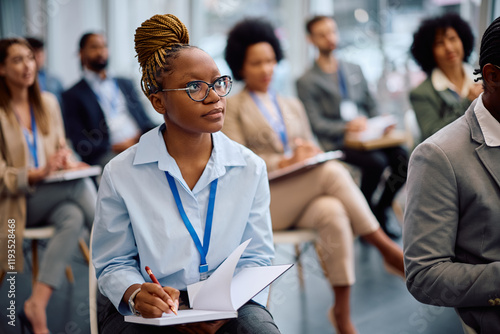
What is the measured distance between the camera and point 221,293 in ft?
4.44

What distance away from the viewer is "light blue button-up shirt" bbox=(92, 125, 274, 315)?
1480mm

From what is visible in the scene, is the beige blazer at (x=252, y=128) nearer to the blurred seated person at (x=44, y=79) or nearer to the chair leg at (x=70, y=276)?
the chair leg at (x=70, y=276)

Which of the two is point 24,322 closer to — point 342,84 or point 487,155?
point 487,155

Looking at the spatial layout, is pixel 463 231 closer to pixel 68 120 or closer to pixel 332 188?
pixel 332 188

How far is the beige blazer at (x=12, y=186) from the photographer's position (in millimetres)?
2723

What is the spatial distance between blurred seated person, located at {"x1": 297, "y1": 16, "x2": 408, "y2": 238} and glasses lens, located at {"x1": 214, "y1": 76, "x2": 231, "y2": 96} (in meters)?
2.45

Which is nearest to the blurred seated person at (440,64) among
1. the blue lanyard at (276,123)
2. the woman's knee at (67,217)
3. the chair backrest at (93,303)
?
the blue lanyard at (276,123)

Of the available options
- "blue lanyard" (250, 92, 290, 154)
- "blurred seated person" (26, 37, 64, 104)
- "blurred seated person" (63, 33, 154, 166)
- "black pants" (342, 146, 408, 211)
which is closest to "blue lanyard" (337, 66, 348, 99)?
"black pants" (342, 146, 408, 211)

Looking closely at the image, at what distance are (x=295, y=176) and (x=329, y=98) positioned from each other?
1.63 meters

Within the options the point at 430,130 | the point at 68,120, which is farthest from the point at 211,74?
the point at 68,120

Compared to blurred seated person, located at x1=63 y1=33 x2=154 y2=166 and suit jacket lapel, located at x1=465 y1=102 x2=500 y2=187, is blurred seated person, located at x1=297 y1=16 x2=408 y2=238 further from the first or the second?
suit jacket lapel, located at x1=465 y1=102 x2=500 y2=187

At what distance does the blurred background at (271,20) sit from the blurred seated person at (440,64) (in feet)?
5.27

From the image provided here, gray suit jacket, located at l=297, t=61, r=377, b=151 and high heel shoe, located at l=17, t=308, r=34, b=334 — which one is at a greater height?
gray suit jacket, located at l=297, t=61, r=377, b=151

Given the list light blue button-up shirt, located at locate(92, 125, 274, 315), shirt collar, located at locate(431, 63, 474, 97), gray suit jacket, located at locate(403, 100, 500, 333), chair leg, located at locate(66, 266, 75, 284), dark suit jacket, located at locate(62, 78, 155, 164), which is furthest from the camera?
dark suit jacket, located at locate(62, 78, 155, 164)
